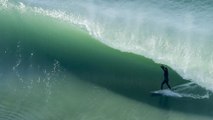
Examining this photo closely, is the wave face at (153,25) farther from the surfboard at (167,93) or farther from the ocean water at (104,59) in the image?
the surfboard at (167,93)

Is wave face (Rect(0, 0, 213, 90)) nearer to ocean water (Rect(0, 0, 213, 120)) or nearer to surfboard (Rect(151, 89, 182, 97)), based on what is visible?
ocean water (Rect(0, 0, 213, 120))

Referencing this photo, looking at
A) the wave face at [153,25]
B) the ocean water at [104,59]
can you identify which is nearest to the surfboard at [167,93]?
the ocean water at [104,59]

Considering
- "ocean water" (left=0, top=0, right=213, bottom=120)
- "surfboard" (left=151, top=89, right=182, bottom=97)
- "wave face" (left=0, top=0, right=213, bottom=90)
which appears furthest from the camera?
"wave face" (left=0, top=0, right=213, bottom=90)

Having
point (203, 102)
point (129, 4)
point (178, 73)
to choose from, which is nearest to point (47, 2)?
point (129, 4)

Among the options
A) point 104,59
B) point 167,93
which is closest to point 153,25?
point 104,59

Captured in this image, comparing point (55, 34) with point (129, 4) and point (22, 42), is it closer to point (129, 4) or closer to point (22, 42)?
point (22, 42)

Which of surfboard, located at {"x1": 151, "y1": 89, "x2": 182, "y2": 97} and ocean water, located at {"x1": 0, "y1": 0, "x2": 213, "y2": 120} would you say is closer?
ocean water, located at {"x1": 0, "y1": 0, "x2": 213, "y2": 120}

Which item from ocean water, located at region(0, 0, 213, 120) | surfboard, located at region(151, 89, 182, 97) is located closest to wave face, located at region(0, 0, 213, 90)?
ocean water, located at region(0, 0, 213, 120)
